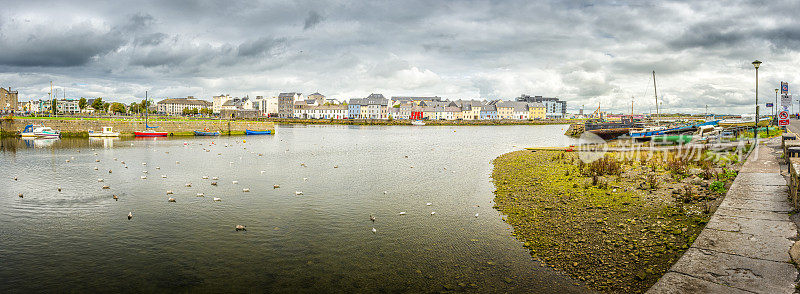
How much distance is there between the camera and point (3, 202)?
711 inches

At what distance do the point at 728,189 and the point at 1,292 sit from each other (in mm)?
21777

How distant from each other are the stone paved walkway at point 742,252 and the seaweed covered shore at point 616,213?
29.0 inches

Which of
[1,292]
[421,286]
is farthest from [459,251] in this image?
[1,292]

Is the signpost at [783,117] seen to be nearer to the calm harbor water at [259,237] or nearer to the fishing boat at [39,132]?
the calm harbor water at [259,237]

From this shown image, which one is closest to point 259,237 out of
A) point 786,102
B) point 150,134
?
point 786,102

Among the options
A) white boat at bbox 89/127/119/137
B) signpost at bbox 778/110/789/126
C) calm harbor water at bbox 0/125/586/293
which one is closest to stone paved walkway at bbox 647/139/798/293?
calm harbor water at bbox 0/125/586/293

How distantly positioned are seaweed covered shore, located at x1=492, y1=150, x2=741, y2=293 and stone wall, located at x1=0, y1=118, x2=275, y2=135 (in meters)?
67.2

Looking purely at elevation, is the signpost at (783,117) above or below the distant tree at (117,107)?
below

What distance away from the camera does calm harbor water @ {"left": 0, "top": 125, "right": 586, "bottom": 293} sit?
10.1 meters

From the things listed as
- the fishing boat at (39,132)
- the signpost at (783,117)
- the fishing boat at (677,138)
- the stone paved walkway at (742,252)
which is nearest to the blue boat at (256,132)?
the fishing boat at (39,132)

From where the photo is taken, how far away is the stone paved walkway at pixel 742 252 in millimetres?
7512

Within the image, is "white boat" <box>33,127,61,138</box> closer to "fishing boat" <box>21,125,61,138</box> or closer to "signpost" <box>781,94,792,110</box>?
"fishing boat" <box>21,125,61,138</box>

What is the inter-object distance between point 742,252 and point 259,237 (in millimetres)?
13061

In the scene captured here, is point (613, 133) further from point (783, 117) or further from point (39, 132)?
point (39, 132)
